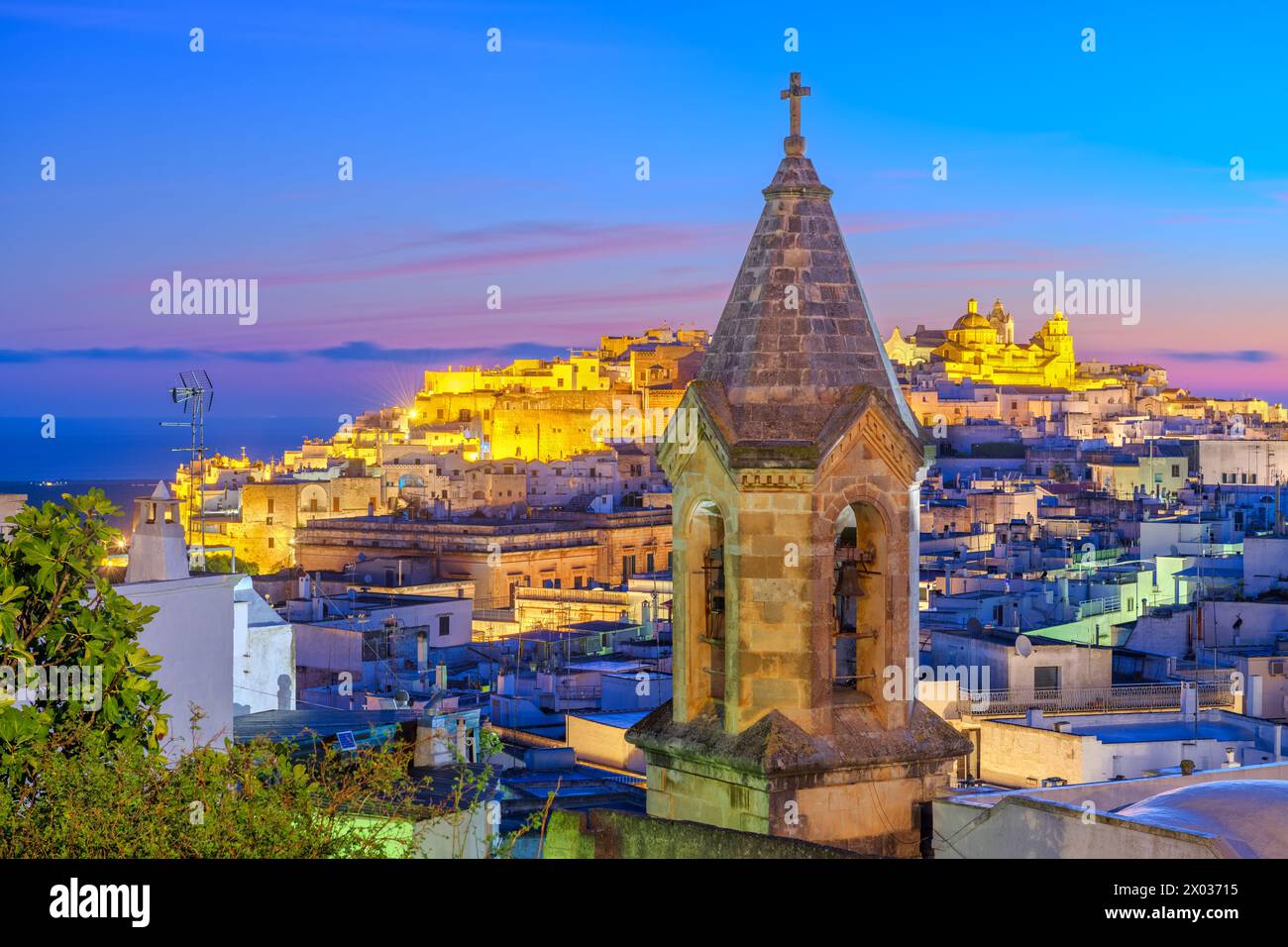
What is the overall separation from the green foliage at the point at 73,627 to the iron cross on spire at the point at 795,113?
13.0 feet

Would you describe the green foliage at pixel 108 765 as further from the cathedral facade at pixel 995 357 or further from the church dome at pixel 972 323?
the church dome at pixel 972 323

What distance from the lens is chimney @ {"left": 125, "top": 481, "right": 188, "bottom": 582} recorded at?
11.7m

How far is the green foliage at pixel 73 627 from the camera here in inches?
322

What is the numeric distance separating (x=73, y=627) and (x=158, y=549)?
3343mm

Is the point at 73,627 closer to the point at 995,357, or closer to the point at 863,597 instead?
the point at 863,597

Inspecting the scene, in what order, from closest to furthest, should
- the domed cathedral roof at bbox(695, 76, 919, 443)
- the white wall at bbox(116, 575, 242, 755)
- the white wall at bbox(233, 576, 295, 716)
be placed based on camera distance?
1. the domed cathedral roof at bbox(695, 76, 919, 443)
2. the white wall at bbox(116, 575, 242, 755)
3. the white wall at bbox(233, 576, 295, 716)

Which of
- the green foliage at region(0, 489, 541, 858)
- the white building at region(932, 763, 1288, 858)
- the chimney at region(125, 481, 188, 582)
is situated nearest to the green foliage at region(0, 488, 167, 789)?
the green foliage at region(0, 489, 541, 858)

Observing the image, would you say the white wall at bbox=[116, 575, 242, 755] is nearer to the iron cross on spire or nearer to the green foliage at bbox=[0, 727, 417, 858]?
the green foliage at bbox=[0, 727, 417, 858]

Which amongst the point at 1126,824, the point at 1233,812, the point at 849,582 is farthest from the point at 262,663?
the point at 1126,824

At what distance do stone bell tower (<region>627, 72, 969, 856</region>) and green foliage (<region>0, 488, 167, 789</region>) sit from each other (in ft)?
9.56

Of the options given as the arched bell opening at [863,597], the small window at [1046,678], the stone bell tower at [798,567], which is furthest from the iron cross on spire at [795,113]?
the small window at [1046,678]

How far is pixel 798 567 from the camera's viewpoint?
32.4ft

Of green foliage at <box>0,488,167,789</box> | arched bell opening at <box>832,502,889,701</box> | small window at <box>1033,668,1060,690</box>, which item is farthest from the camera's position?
small window at <box>1033,668,1060,690</box>

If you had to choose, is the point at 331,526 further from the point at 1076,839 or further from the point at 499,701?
the point at 1076,839
